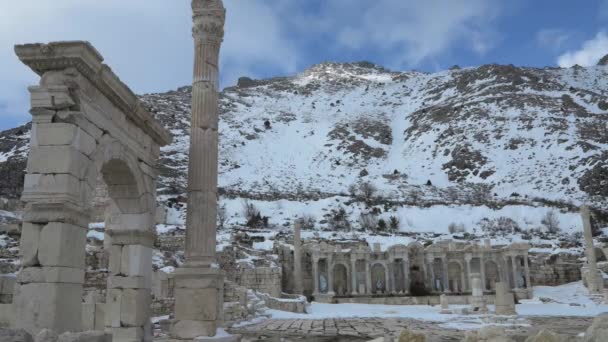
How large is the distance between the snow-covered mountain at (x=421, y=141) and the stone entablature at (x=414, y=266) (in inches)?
708

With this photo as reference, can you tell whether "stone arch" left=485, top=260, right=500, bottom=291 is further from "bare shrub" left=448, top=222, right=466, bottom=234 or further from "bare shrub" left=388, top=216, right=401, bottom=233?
"bare shrub" left=388, top=216, right=401, bottom=233

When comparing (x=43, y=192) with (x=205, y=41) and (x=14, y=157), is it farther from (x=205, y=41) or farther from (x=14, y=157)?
(x=14, y=157)

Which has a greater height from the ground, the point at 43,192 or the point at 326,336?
the point at 43,192

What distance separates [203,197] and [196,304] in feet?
6.92

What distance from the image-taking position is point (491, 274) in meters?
43.3

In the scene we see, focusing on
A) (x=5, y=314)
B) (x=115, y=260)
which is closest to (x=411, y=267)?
(x=115, y=260)

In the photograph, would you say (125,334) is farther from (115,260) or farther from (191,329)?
(115,260)

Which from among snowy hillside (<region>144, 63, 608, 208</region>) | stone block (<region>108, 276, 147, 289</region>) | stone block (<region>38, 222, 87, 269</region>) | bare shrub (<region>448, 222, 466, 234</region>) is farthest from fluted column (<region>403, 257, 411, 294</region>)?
stone block (<region>38, 222, 87, 269</region>)

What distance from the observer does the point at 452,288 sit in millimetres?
42688

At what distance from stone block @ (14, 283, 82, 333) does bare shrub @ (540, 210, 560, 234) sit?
166 feet

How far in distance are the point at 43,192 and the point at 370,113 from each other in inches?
4004

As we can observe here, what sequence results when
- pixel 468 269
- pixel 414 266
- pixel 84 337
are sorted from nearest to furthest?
pixel 84 337
pixel 468 269
pixel 414 266

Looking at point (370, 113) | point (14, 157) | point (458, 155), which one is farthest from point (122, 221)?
point (370, 113)

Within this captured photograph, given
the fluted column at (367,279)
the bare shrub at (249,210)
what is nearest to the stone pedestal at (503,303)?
the fluted column at (367,279)
